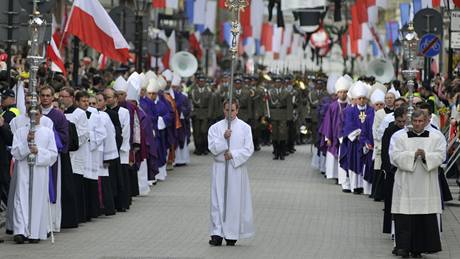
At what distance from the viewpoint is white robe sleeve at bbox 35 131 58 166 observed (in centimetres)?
1950

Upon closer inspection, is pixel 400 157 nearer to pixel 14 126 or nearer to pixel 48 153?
pixel 48 153

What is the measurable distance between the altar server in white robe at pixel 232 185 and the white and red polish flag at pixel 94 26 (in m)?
6.86

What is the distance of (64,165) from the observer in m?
21.1

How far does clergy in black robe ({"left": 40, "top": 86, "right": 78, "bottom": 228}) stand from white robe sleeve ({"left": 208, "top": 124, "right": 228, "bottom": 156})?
1961mm

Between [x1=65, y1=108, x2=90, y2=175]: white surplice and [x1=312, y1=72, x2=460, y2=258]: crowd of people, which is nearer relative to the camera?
[x1=312, y1=72, x2=460, y2=258]: crowd of people

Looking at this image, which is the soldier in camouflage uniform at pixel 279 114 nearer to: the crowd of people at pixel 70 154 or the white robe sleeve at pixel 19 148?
the crowd of people at pixel 70 154

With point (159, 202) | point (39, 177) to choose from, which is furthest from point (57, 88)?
point (39, 177)

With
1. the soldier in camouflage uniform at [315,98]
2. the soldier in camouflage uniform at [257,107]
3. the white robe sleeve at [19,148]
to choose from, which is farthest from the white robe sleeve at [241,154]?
the soldier in camouflage uniform at [257,107]

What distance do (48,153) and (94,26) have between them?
7062mm

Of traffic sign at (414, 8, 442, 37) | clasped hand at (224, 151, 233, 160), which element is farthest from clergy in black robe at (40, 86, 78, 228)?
traffic sign at (414, 8, 442, 37)

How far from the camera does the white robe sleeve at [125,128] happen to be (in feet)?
81.9

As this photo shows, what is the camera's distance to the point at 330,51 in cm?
7825

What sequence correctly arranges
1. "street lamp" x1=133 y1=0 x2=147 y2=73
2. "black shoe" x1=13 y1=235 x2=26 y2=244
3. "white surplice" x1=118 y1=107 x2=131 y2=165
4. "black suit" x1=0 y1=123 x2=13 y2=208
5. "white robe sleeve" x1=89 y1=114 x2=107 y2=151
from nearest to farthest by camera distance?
"black shoe" x1=13 y1=235 x2=26 y2=244, "black suit" x1=0 y1=123 x2=13 y2=208, "white robe sleeve" x1=89 y1=114 x2=107 y2=151, "white surplice" x1=118 y1=107 x2=131 y2=165, "street lamp" x1=133 y1=0 x2=147 y2=73

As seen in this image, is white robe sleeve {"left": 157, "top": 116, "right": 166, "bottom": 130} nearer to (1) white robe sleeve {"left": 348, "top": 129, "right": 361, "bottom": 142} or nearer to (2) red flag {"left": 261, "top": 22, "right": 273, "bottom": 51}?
(1) white robe sleeve {"left": 348, "top": 129, "right": 361, "bottom": 142}
